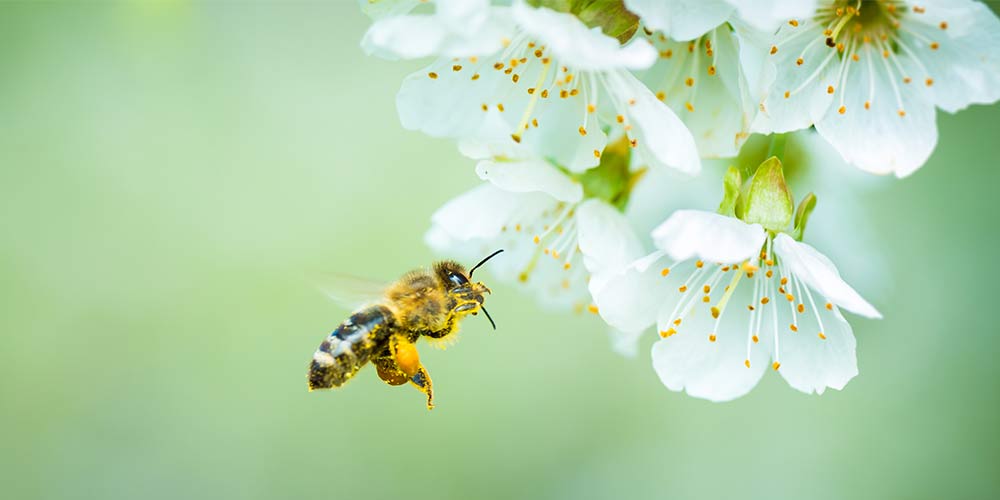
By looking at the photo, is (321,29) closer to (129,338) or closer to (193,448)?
(129,338)

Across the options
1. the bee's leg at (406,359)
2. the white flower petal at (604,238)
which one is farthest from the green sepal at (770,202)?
the bee's leg at (406,359)

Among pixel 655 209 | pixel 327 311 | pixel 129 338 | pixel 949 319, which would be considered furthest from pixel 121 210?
pixel 949 319

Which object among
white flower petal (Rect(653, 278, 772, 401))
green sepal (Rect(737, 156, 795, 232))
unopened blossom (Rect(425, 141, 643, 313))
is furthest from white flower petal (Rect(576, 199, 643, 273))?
green sepal (Rect(737, 156, 795, 232))

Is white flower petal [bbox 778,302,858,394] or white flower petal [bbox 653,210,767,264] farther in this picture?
white flower petal [bbox 778,302,858,394]

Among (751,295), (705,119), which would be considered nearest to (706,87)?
(705,119)

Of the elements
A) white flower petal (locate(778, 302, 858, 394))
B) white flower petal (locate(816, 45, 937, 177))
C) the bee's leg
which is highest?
white flower petal (locate(816, 45, 937, 177))

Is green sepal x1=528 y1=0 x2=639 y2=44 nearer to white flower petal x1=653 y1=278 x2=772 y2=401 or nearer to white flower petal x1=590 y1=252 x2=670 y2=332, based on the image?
white flower petal x1=590 y1=252 x2=670 y2=332
